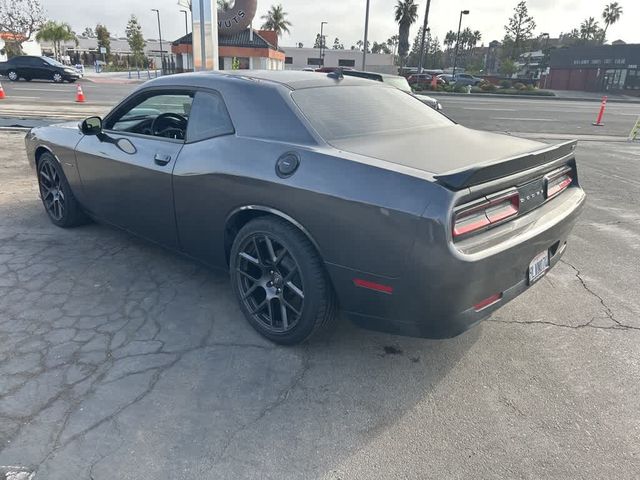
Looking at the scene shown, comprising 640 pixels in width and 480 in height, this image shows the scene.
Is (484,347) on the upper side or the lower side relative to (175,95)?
lower

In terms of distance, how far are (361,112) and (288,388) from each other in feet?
6.06

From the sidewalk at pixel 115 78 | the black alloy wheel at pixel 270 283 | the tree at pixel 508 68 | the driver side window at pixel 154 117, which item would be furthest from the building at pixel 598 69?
the black alloy wheel at pixel 270 283

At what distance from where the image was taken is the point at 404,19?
51906mm

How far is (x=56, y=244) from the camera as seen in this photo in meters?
4.27

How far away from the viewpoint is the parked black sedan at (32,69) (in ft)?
86.9

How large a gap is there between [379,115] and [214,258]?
5.03 feet

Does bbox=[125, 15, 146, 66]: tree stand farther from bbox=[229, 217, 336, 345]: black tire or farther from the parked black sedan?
bbox=[229, 217, 336, 345]: black tire

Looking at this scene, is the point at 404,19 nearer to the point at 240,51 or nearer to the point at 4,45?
the point at 240,51

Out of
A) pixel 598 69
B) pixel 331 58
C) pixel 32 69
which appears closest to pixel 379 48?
pixel 331 58

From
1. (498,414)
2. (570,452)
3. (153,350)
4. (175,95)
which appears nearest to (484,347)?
(498,414)

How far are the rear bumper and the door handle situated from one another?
153cm

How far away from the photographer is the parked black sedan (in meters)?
26.5

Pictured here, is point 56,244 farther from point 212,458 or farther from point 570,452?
point 570,452

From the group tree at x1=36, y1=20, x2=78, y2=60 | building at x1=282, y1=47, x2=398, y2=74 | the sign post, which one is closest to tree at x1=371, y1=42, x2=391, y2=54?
building at x1=282, y1=47, x2=398, y2=74
